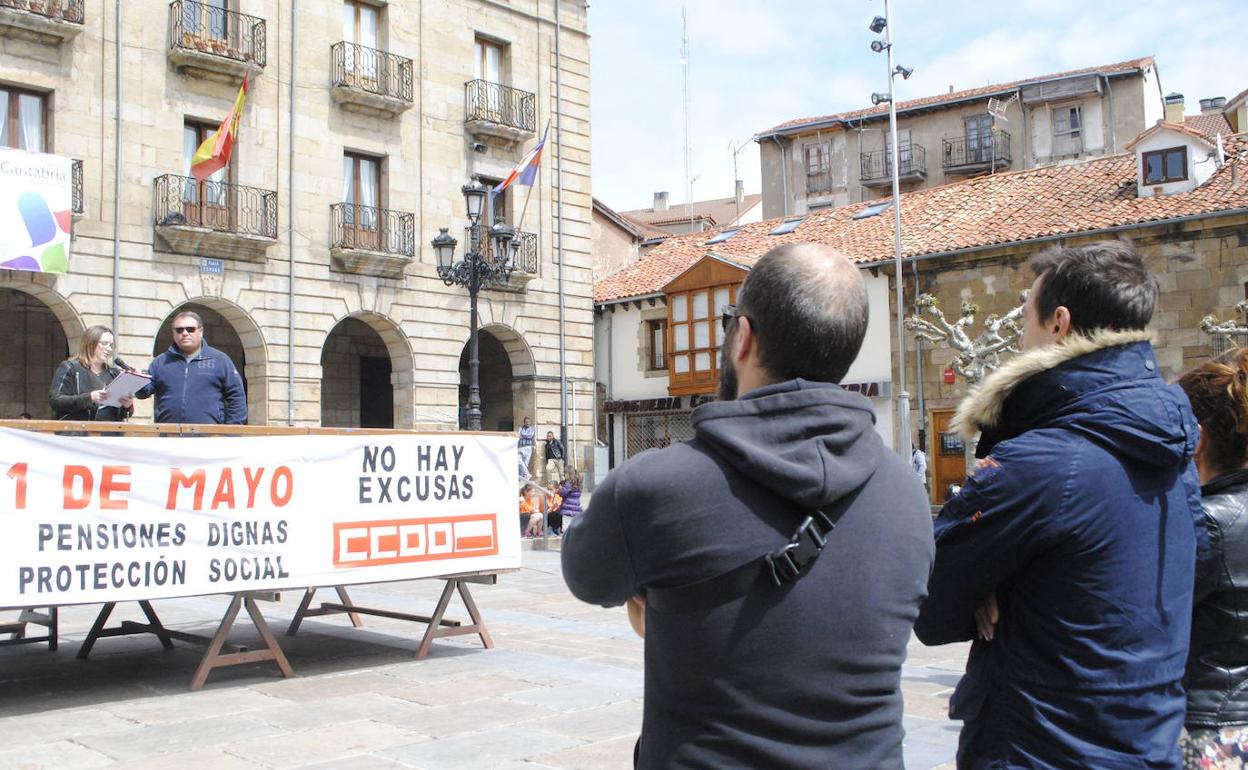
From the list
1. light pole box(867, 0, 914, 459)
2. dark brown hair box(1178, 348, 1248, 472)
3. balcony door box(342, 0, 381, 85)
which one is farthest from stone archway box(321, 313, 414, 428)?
dark brown hair box(1178, 348, 1248, 472)

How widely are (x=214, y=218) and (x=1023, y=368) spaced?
20910 millimetres

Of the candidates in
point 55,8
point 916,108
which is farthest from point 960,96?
point 55,8

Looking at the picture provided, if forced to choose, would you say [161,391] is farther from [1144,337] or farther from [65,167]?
[65,167]

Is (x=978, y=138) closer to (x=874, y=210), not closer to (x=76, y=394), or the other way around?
(x=874, y=210)

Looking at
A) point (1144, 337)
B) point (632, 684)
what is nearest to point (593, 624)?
point (632, 684)

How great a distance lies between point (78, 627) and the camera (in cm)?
853

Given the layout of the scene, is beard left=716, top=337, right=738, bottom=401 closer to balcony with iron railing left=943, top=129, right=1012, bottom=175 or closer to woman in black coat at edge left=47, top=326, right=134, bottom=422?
woman in black coat at edge left=47, top=326, right=134, bottom=422

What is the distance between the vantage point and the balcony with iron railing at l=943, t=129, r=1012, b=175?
130ft

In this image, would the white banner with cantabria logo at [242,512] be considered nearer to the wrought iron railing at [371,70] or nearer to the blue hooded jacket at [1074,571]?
the blue hooded jacket at [1074,571]

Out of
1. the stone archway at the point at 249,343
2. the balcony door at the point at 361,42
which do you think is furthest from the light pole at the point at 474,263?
the balcony door at the point at 361,42

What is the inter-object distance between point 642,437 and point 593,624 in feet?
77.8

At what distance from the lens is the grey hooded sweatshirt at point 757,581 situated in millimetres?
1763

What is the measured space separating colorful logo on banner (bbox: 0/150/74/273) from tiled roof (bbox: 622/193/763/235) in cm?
3784

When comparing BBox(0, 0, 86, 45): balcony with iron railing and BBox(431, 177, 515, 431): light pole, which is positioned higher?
BBox(0, 0, 86, 45): balcony with iron railing
